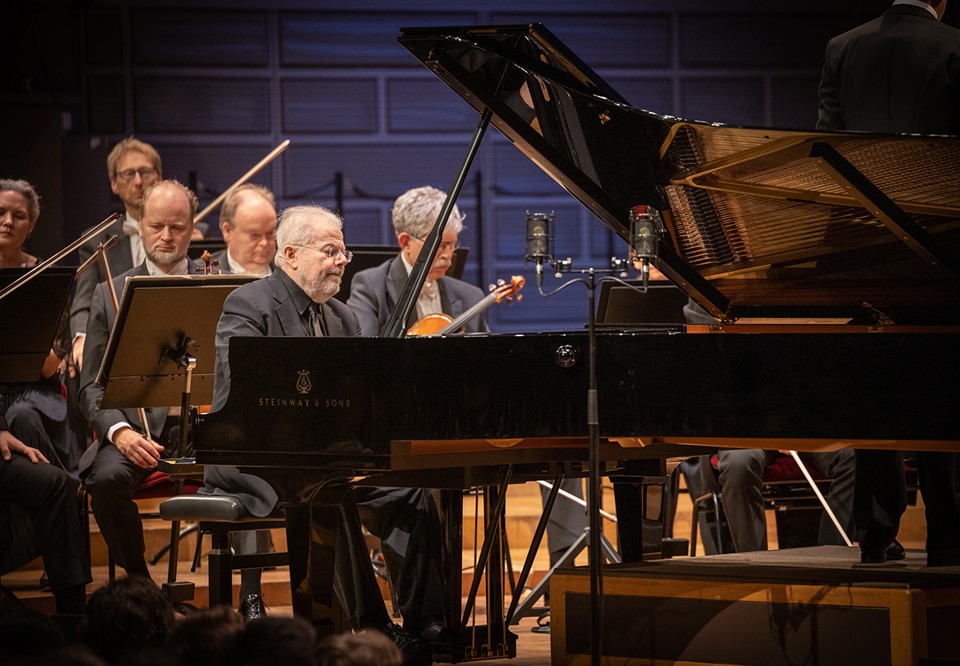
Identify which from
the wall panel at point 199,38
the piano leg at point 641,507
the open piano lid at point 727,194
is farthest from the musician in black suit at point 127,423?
the wall panel at point 199,38

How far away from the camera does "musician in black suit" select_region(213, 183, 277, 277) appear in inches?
205

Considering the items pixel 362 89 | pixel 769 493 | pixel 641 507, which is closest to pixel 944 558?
pixel 641 507

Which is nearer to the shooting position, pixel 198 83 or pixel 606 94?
pixel 606 94

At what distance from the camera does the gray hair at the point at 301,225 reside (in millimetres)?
3982

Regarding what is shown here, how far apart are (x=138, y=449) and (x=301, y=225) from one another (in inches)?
40.7

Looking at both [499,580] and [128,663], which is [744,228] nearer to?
[499,580]

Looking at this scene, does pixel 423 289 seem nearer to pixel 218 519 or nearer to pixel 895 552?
pixel 218 519

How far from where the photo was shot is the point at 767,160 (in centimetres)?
306

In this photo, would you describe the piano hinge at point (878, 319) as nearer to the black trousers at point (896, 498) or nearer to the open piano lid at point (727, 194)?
the open piano lid at point (727, 194)

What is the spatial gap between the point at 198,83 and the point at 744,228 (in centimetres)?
491

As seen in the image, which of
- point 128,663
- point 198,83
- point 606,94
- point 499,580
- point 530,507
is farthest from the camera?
point 198,83

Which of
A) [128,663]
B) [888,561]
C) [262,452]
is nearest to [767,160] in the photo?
[888,561]

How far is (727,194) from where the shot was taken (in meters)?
3.29

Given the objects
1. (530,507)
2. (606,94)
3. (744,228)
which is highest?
(606,94)
